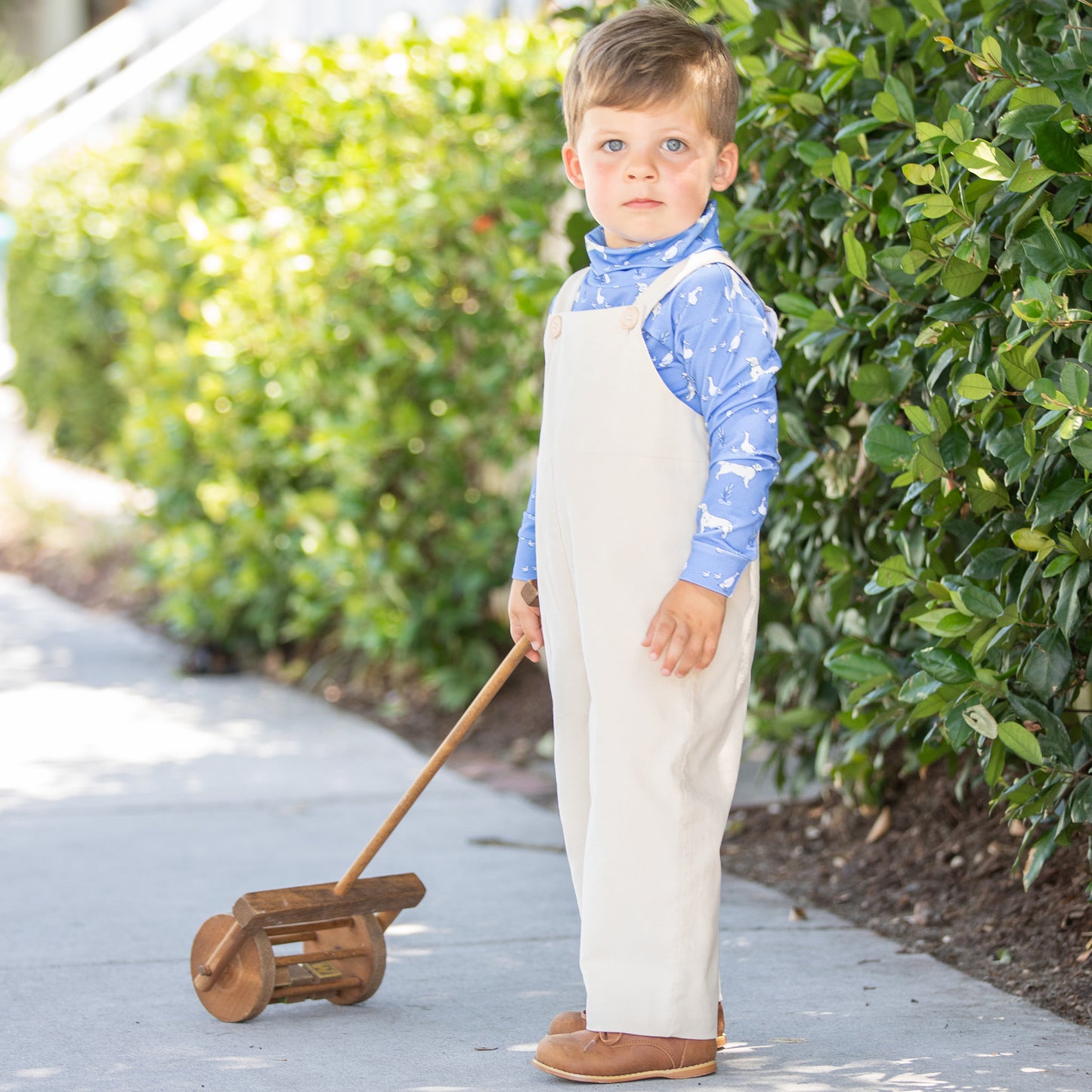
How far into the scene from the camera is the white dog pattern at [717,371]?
2.23 meters

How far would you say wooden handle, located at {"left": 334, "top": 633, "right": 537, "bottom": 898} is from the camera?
253cm

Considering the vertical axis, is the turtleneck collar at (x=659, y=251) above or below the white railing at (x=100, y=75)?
below

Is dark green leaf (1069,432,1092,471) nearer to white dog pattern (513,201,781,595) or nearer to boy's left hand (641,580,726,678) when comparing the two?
white dog pattern (513,201,781,595)

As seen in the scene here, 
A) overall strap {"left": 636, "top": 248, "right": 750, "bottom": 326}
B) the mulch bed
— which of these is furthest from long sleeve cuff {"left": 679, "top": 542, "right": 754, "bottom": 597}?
the mulch bed

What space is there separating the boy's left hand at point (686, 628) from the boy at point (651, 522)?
1 centimetres

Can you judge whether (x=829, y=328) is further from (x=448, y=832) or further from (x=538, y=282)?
(x=448, y=832)

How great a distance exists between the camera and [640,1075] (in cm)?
234

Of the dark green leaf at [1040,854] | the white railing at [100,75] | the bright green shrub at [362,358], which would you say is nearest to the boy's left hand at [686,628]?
the dark green leaf at [1040,854]

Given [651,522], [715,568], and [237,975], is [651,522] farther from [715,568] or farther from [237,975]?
[237,975]

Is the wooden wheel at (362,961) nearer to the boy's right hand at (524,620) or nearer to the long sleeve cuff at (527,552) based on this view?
the boy's right hand at (524,620)

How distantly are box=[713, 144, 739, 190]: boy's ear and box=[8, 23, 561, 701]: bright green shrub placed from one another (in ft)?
5.55

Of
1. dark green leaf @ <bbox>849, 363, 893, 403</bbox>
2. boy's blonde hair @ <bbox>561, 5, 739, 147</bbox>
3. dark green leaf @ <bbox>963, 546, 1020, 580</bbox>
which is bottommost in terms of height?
dark green leaf @ <bbox>963, 546, 1020, 580</bbox>

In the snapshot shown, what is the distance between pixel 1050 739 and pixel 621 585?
0.76 m

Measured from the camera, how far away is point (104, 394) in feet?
38.7
